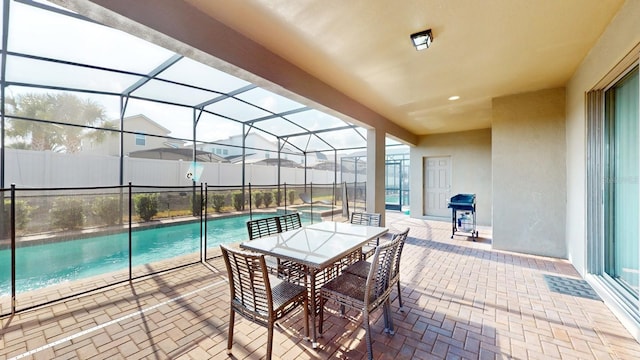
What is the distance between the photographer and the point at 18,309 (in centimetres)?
248

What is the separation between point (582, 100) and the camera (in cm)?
321

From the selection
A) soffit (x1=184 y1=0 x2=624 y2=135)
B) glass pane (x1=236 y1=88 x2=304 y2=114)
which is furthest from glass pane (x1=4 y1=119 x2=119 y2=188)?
soffit (x1=184 y1=0 x2=624 y2=135)

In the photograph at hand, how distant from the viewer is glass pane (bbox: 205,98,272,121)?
224 inches

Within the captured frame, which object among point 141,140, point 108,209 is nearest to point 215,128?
point 141,140

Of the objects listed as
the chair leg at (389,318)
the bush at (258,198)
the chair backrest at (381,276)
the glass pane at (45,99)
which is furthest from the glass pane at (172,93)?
the chair leg at (389,318)

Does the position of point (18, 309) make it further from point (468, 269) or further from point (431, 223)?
point (431, 223)

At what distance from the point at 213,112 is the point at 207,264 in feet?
14.1

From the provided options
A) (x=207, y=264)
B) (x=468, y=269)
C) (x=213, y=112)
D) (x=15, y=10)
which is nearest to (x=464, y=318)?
(x=468, y=269)

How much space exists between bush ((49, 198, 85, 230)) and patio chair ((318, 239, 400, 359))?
13.6 ft

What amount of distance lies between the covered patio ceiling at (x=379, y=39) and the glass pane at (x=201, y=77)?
1.30 m

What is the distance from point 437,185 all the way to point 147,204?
26.3ft

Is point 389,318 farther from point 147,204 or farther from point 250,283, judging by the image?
point 147,204

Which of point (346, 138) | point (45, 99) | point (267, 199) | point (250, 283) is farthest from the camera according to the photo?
point (267, 199)

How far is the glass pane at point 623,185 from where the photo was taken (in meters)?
2.37
